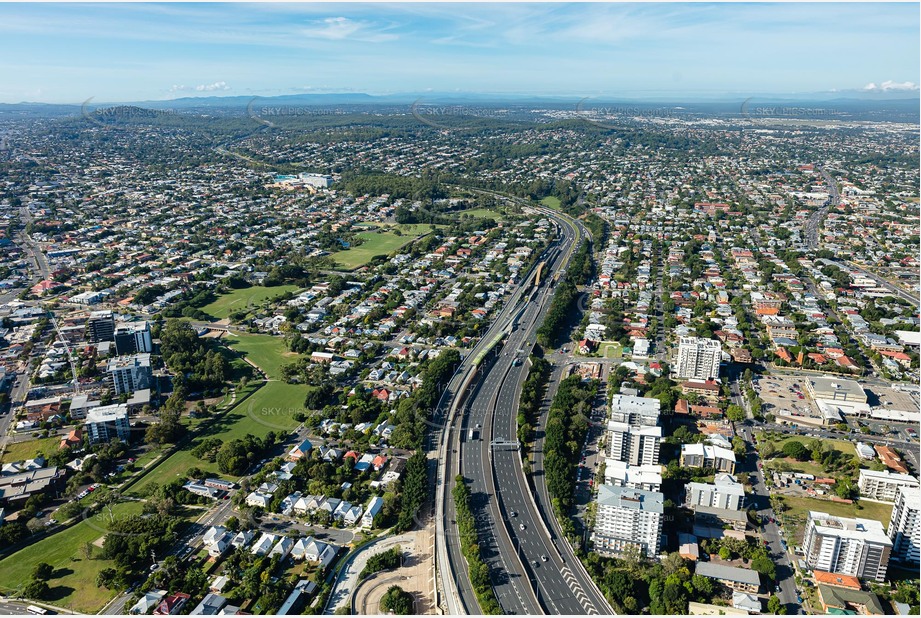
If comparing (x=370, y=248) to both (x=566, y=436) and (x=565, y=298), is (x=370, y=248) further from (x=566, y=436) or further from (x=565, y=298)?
(x=566, y=436)

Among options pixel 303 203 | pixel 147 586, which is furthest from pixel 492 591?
pixel 303 203

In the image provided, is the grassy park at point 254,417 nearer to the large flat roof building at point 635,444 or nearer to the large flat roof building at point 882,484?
the large flat roof building at point 635,444

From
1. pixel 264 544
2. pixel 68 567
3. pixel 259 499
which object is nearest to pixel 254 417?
pixel 259 499

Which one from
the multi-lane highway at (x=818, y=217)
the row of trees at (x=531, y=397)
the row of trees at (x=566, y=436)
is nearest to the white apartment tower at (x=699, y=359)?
the row of trees at (x=566, y=436)

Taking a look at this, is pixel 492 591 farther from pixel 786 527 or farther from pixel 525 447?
pixel 786 527

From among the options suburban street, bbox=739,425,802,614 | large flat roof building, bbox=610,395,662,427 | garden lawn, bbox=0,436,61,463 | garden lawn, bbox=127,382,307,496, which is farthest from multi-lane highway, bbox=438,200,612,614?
garden lawn, bbox=0,436,61,463

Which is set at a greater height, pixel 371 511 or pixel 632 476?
pixel 632 476
